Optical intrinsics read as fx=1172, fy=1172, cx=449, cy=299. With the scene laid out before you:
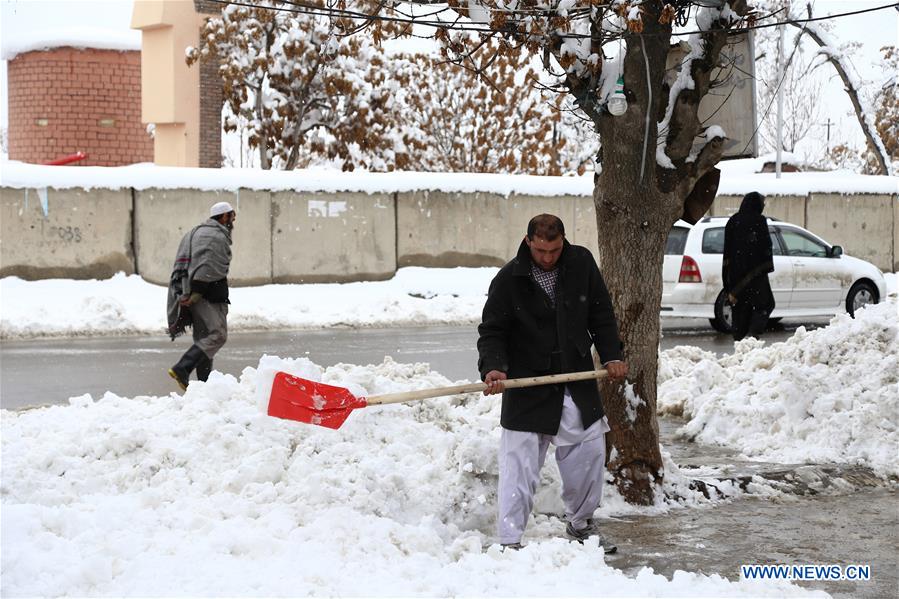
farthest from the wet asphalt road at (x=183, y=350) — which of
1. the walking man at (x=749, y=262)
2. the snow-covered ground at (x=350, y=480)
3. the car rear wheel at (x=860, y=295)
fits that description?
the snow-covered ground at (x=350, y=480)

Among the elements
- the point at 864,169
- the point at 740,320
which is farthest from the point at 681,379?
the point at 864,169

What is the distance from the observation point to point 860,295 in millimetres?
17641

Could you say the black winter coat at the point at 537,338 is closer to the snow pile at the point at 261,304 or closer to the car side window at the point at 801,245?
the snow pile at the point at 261,304

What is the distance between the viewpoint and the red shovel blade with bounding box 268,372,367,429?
5949mm

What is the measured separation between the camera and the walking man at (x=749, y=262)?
37.7ft

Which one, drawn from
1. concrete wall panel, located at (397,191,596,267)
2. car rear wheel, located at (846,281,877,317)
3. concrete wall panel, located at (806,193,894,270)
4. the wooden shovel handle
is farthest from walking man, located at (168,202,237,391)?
concrete wall panel, located at (806,193,894,270)

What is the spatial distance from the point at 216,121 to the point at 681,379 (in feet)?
77.5

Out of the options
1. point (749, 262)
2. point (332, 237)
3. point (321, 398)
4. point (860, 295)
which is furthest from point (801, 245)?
point (321, 398)

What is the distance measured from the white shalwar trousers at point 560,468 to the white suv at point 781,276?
1005 cm

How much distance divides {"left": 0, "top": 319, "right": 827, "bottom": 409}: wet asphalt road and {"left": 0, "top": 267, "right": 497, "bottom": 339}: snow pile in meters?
0.68

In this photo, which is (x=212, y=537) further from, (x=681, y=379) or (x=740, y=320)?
(x=740, y=320)

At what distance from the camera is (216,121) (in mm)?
31594

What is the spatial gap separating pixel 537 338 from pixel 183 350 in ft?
30.3

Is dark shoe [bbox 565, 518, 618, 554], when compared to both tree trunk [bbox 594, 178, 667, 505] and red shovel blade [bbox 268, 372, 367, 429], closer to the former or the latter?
tree trunk [bbox 594, 178, 667, 505]
